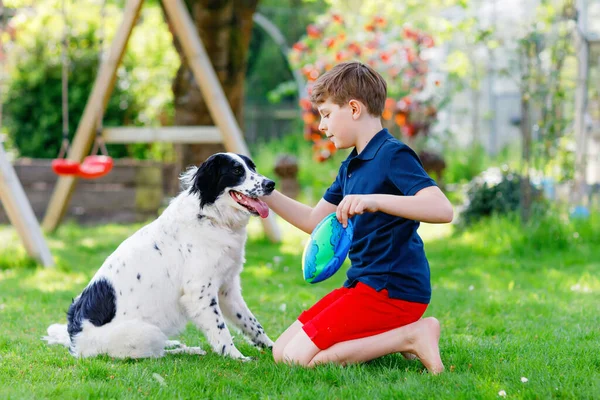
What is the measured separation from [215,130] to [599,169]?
207 inches

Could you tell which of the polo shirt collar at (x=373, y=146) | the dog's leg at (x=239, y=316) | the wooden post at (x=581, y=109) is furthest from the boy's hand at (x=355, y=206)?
the wooden post at (x=581, y=109)

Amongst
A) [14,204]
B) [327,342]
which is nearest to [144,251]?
[327,342]

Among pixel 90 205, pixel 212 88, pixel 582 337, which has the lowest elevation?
pixel 90 205

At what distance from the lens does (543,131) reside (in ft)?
24.1

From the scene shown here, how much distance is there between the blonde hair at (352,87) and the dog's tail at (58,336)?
5.99ft

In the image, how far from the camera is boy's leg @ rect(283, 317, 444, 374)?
3156 millimetres

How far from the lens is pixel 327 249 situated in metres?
3.11

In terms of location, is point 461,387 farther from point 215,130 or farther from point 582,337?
point 215,130

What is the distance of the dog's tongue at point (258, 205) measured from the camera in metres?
3.55

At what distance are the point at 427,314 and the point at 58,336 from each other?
219 cm

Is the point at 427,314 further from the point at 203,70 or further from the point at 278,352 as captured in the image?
the point at 203,70

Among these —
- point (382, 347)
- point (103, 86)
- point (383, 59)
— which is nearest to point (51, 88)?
point (103, 86)

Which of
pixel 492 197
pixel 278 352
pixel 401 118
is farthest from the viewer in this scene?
pixel 401 118

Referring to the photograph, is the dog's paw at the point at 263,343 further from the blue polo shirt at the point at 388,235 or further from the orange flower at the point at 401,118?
the orange flower at the point at 401,118
